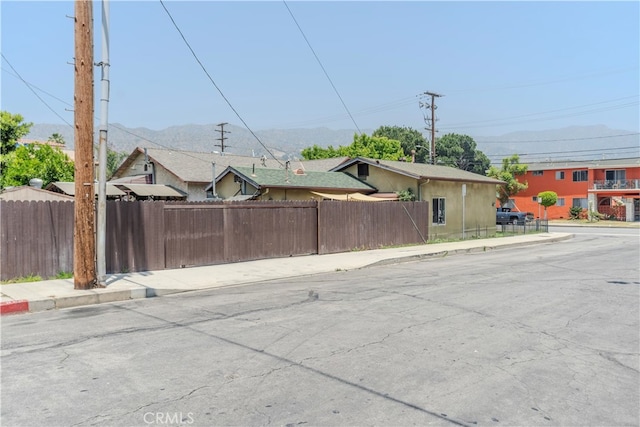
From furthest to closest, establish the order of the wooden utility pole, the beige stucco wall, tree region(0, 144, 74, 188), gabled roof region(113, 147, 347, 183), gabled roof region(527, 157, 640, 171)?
gabled roof region(527, 157, 640, 171) → gabled roof region(113, 147, 347, 183) → tree region(0, 144, 74, 188) → the beige stucco wall → the wooden utility pole

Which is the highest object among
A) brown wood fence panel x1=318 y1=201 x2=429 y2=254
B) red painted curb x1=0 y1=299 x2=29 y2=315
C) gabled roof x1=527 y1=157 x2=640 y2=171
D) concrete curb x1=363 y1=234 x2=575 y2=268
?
gabled roof x1=527 y1=157 x2=640 y2=171

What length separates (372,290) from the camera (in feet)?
37.6

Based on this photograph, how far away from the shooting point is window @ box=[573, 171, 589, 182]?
190 ft

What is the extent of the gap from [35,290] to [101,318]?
3192 mm

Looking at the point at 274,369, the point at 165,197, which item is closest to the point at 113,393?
the point at 274,369

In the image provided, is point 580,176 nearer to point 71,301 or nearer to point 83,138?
point 83,138

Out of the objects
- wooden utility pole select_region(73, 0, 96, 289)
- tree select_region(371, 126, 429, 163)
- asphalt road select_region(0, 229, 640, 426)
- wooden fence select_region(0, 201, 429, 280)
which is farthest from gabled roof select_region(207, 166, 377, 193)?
tree select_region(371, 126, 429, 163)

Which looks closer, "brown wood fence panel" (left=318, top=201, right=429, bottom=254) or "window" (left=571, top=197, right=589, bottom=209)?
"brown wood fence panel" (left=318, top=201, right=429, bottom=254)

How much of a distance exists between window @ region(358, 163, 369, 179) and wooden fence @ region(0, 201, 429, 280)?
577cm

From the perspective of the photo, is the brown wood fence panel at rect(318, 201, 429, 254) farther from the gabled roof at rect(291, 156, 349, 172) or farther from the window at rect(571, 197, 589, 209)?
the window at rect(571, 197, 589, 209)

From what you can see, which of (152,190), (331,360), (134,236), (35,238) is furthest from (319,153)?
(331,360)

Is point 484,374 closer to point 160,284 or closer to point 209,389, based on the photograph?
point 209,389

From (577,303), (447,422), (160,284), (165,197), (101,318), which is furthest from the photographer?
(165,197)

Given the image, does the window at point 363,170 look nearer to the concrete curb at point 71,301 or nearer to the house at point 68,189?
the house at point 68,189
